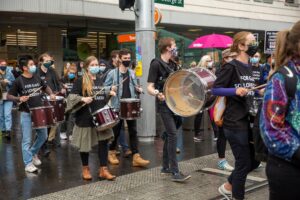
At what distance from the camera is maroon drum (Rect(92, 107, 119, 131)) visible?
21.1ft

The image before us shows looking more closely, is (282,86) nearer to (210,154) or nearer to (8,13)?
(210,154)

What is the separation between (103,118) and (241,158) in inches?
89.8

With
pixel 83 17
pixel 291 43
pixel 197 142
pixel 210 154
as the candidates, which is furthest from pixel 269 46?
pixel 291 43

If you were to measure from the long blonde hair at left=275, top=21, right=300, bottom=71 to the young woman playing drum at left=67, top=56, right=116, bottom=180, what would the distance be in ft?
12.7

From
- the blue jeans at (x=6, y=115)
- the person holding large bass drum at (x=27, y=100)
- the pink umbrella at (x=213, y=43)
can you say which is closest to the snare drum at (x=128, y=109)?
the person holding large bass drum at (x=27, y=100)

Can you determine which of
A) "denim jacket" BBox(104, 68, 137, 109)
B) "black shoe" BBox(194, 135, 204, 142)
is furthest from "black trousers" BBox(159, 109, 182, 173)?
"black shoe" BBox(194, 135, 204, 142)

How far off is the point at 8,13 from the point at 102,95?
1094 cm

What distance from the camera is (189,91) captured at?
614 centimetres

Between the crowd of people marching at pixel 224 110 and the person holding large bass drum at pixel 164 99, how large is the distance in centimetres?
1

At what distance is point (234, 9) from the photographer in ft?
76.9

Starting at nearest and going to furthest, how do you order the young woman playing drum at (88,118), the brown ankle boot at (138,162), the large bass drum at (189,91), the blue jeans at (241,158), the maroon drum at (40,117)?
the blue jeans at (241,158), the large bass drum at (189,91), the young woman playing drum at (88,118), the maroon drum at (40,117), the brown ankle boot at (138,162)

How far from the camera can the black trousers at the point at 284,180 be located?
2895 mm

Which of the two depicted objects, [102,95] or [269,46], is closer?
[102,95]

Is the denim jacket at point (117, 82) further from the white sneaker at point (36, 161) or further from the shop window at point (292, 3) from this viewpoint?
the shop window at point (292, 3)
